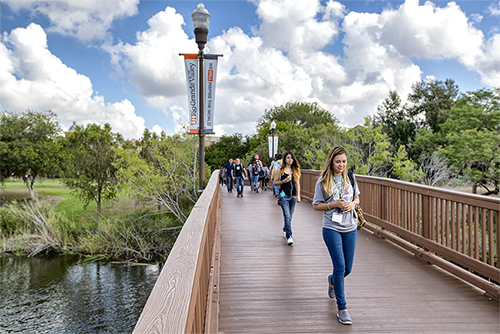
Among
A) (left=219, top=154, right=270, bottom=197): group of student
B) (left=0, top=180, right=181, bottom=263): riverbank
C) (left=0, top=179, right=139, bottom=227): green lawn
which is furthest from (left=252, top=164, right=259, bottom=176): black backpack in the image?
(left=0, top=179, right=139, bottom=227): green lawn

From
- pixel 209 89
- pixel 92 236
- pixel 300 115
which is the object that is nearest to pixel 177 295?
pixel 209 89

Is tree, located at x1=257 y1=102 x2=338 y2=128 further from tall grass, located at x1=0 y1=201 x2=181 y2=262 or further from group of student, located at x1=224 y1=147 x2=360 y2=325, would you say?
group of student, located at x1=224 y1=147 x2=360 y2=325

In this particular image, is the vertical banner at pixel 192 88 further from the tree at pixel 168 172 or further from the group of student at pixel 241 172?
the tree at pixel 168 172

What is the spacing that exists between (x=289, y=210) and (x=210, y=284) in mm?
3439

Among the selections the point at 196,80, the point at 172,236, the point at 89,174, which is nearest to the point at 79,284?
the point at 172,236

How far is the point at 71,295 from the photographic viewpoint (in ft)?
72.6

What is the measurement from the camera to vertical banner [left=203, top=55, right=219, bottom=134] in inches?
410

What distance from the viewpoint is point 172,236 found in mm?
27391

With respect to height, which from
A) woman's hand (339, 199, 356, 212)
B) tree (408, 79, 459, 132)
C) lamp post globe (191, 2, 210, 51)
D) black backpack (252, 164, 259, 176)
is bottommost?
woman's hand (339, 199, 356, 212)

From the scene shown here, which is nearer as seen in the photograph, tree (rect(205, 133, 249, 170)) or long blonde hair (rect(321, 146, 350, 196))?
long blonde hair (rect(321, 146, 350, 196))

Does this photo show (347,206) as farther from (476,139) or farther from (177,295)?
(476,139)

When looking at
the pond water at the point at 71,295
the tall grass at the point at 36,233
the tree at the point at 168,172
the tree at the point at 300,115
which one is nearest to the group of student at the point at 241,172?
the tree at the point at 168,172

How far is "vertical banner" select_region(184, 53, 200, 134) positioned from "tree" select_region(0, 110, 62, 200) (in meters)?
32.5

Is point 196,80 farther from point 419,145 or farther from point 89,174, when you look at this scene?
point 419,145
